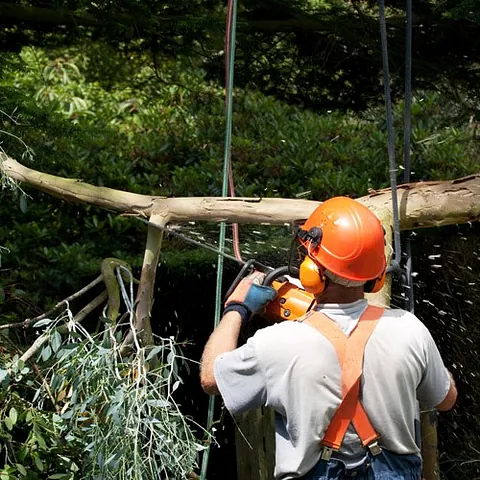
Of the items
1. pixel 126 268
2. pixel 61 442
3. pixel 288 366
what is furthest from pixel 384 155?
pixel 288 366

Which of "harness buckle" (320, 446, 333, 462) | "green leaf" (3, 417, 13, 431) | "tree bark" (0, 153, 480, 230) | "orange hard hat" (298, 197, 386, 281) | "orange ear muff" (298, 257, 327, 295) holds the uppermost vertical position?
"tree bark" (0, 153, 480, 230)

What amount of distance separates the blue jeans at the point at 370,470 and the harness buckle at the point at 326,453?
16 mm

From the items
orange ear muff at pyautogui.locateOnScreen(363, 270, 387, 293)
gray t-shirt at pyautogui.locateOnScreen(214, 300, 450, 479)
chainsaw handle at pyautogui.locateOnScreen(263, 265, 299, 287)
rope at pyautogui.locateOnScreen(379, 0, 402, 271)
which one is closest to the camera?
gray t-shirt at pyautogui.locateOnScreen(214, 300, 450, 479)

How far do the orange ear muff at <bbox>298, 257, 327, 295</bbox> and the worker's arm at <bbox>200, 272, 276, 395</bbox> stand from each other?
341 millimetres

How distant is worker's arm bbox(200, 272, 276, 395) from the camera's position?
318 cm

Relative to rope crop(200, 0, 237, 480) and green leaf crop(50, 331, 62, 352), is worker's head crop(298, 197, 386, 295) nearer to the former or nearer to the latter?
rope crop(200, 0, 237, 480)

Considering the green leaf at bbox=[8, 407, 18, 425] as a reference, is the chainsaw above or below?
above

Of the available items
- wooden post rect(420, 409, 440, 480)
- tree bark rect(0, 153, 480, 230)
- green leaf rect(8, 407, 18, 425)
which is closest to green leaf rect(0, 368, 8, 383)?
green leaf rect(8, 407, 18, 425)

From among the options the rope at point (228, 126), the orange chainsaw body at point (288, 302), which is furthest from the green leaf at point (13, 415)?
the orange chainsaw body at point (288, 302)

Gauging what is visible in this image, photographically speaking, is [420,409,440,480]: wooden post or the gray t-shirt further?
[420,409,440,480]: wooden post

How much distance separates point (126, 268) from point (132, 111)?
6.43 meters

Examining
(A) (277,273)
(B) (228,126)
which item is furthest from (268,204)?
(A) (277,273)

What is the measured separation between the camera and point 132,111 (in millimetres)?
10703

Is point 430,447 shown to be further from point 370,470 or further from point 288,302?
point 370,470
